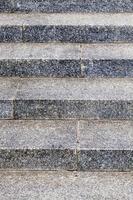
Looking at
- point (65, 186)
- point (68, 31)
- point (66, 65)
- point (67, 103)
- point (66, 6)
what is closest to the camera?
point (65, 186)

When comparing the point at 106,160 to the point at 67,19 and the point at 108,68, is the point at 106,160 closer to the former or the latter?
the point at 108,68

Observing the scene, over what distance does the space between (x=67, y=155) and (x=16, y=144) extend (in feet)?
1.44

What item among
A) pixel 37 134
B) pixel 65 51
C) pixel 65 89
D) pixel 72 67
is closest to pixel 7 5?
pixel 65 51

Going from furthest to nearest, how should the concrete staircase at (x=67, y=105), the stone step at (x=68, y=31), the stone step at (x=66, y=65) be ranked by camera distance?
1. the stone step at (x=68, y=31)
2. the stone step at (x=66, y=65)
3. the concrete staircase at (x=67, y=105)

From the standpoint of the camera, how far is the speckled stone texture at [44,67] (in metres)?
4.19

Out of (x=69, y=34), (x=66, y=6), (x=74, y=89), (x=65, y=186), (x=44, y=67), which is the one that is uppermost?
(x=66, y=6)

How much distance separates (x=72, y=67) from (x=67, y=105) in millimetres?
537

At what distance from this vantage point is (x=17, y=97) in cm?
384

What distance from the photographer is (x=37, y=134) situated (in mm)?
3619

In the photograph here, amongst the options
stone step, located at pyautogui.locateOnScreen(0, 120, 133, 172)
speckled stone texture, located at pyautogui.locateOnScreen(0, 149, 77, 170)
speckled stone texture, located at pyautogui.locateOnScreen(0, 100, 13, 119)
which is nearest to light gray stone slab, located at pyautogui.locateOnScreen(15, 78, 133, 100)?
speckled stone texture, located at pyautogui.locateOnScreen(0, 100, 13, 119)

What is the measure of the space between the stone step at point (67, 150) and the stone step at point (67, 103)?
0.24 metres

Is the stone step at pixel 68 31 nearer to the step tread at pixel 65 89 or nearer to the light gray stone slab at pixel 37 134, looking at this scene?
A: the step tread at pixel 65 89

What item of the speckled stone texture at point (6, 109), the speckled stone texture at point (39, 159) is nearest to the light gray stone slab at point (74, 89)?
the speckled stone texture at point (6, 109)

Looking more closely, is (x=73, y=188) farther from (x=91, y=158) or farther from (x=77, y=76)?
(x=77, y=76)
